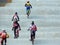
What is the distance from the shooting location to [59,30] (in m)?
30.4

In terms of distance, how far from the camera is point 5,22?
3250 cm

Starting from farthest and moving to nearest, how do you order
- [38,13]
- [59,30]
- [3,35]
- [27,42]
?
[38,13]
[59,30]
[27,42]
[3,35]

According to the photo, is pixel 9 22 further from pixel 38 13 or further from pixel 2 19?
pixel 38 13

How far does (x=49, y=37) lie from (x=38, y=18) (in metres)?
5.35

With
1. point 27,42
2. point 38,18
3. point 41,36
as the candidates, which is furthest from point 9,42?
point 38,18

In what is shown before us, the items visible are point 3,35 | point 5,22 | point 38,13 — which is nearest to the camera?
point 3,35

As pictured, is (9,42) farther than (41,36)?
No

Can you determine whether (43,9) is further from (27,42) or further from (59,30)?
(27,42)

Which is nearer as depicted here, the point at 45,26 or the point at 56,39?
the point at 56,39

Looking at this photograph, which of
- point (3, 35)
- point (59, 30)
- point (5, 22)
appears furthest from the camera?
point (5, 22)

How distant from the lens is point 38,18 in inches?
1324

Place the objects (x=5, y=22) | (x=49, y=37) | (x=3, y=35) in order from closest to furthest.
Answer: (x=3, y=35) → (x=49, y=37) → (x=5, y=22)

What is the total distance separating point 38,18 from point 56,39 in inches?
244

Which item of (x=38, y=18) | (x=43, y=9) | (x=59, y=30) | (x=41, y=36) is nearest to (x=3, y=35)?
(x=41, y=36)
